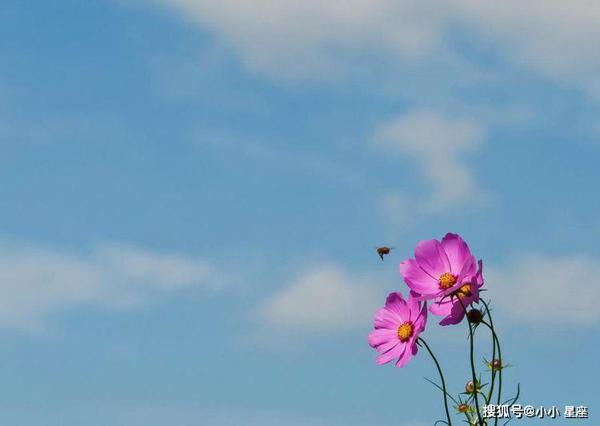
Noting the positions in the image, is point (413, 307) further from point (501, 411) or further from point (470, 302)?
point (501, 411)

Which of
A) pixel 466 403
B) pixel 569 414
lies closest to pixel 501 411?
pixel 466 403

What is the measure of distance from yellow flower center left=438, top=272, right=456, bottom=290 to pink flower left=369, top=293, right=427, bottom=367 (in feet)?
0.29

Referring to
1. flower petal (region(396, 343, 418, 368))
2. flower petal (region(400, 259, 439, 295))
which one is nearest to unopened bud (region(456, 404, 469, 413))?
flower petal (region(396, 343, 418, 368))

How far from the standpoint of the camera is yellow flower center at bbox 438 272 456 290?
291 centimetres

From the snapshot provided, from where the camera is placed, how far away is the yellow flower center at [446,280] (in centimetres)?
291

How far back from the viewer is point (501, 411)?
2.95 metres

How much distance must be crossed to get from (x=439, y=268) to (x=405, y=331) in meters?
0.25

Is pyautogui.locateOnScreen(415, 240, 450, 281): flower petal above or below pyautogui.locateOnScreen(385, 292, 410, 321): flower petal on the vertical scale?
above

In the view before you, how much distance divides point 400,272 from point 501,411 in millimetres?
554

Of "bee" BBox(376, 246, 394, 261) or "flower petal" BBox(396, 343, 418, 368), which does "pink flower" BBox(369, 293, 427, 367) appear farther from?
"bee" BBox(376, 246, 394, 261)

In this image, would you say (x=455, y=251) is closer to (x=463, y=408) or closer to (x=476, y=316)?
(x=476, y=316)

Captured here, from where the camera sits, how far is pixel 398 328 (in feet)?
10.0

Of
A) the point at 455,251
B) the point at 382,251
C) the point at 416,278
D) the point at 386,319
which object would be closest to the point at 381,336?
the point at 386,319

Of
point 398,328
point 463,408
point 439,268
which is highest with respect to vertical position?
point 439,268
